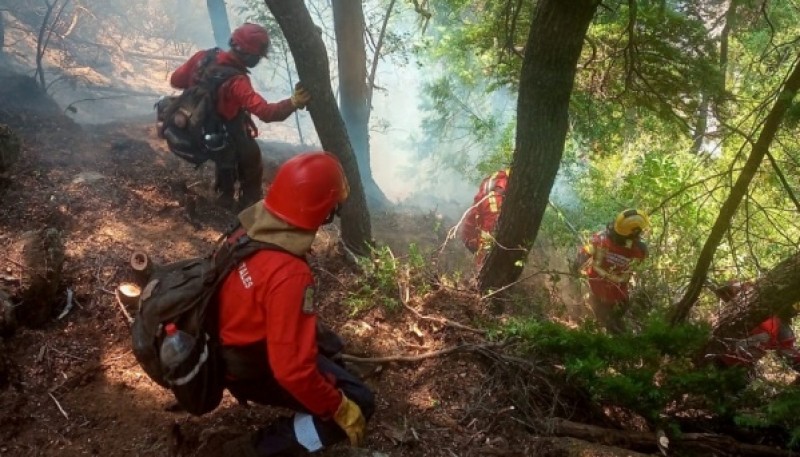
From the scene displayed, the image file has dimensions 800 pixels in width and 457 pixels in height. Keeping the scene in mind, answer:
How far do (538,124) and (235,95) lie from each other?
3.09 metres

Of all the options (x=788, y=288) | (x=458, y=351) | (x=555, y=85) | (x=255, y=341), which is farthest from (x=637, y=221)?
(x=255, y=341)

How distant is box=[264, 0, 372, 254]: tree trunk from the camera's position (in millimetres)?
4316

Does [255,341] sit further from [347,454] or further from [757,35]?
[757,35]

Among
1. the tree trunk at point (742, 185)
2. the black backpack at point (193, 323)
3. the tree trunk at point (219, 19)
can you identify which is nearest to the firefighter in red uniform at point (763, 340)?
the tree trunk at point (742, 185)

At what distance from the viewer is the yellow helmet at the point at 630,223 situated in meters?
6.20

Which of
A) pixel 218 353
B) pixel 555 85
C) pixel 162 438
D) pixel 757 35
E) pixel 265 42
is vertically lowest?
pixel 162 438

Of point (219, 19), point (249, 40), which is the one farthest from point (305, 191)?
point (219, 19)

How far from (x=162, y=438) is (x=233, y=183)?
144 inches

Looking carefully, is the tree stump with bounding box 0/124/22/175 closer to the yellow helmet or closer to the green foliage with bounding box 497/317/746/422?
the green foliage with bounding box 497/317/746/422

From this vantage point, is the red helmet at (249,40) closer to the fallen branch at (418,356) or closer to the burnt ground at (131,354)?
the burnt ground at (131,354)

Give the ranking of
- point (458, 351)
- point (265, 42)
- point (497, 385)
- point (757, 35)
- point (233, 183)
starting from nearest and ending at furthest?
point (497, 385) < point (458, 351) < point (265, 42) < point (233, 183) < point (757, 35)

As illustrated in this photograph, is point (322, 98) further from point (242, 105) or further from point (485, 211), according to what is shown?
point (485, 211)

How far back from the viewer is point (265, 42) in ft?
17.2

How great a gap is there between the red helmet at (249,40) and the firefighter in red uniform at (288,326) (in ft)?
10.3
